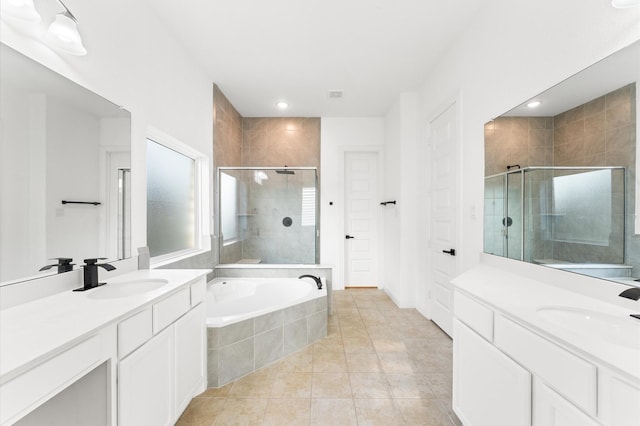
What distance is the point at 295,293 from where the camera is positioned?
3000mm

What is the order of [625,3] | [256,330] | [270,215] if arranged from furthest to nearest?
[270,215] < [256,330] < [625,3]

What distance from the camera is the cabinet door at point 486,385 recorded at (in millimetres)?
992

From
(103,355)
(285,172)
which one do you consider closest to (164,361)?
(103,355)

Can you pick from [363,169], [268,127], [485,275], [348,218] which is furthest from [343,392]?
[268,127]

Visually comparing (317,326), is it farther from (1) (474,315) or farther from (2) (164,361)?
(1) (474,315)

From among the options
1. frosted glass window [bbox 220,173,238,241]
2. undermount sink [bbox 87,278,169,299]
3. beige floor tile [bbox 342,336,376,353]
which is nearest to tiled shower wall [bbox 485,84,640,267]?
beige floor tile [bbox 342,336,376,353]

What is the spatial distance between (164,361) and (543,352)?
1.68 meters

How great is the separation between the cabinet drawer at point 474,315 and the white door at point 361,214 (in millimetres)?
2863

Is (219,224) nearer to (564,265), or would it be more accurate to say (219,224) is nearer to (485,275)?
(485,275)

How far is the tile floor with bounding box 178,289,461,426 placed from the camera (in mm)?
1591

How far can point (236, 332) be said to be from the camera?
195cm

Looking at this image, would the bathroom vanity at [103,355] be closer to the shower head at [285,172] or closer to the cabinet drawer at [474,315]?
the cabinet drawer at [474,315]

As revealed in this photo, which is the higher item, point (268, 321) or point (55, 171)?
point (55, 171)

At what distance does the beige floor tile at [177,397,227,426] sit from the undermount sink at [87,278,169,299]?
32.4 inches
